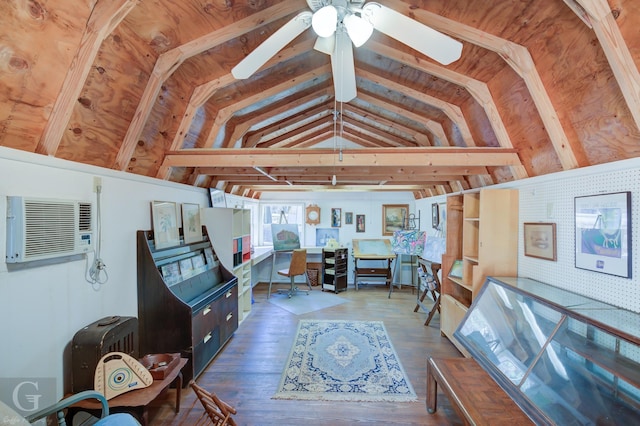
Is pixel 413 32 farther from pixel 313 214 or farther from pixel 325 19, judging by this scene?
pixel 313 214

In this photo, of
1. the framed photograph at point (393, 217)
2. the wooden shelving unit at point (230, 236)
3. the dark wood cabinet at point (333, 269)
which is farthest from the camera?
the framed photograph at point (393, 217)

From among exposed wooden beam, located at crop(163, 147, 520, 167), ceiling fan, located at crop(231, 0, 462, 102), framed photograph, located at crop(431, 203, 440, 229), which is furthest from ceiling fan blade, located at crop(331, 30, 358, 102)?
framed photograph, located at crop(431, 203, 440, 229)

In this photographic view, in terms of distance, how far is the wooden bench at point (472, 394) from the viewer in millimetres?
1668

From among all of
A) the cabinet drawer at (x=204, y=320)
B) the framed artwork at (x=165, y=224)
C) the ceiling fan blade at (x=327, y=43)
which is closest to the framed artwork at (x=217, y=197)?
the framed artwork at (x=165, y=224)

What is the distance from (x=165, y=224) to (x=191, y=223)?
18.9 inches

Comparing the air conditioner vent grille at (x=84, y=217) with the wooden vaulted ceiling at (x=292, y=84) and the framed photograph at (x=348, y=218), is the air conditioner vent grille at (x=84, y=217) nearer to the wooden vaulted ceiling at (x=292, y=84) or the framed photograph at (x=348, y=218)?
the wooden vaulted ceiling at (x=292, y=84)

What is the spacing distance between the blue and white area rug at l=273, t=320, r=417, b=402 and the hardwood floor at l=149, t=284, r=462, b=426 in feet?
0.28

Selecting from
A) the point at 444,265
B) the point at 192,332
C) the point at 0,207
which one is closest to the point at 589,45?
the point at 444,265

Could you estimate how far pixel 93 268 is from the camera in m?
2.17

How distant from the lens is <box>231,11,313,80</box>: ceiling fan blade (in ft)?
4.61

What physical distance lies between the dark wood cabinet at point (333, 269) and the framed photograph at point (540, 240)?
11.9 feet

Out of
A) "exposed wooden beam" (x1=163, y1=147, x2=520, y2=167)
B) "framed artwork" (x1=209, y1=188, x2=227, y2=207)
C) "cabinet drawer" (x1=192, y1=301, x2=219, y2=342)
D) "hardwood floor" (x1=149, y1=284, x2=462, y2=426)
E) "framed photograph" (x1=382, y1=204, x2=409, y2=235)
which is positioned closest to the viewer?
"hardwood floor" (x1=149, y1=284, x2=462, y2=426)

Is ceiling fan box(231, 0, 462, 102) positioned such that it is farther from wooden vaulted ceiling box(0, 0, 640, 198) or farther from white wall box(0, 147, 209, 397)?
white wall box(0, 147, 209, 397)

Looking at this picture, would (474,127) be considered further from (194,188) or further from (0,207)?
(0,207)
